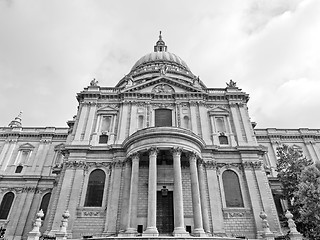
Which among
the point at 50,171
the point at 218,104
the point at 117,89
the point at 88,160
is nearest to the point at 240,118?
the point at 218,104

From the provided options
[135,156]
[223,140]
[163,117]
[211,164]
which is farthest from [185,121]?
[135,156]

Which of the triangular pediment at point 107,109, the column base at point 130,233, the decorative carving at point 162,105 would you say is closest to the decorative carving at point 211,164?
the decorative carving at point 162,105

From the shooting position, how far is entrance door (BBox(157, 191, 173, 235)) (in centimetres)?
2072

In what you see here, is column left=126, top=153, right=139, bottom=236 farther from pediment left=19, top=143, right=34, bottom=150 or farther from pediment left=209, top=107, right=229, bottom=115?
pediment left=19, top=143, right=34, bottom=150

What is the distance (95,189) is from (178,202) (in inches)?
340

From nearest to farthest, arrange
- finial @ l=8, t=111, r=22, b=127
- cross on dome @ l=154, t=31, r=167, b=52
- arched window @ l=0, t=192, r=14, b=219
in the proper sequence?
arched window @ l=0, t=192, r=14, b=219 < finial @ l=8, t=111, r=22, b=127 < cross on dome @ l=154, t=31, r=167, b=52

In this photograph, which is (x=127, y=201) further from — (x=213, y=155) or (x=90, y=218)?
(x=213, y=155)

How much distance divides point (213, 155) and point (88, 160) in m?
12.8

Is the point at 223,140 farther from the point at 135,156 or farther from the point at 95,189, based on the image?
the point at 95,189

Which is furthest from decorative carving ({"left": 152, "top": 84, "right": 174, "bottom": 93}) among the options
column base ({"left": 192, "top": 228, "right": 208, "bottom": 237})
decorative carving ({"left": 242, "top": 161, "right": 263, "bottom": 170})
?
column base ({"left": 192, "top": 228, "right": 208, "bottom": 237})

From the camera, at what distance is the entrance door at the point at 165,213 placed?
2072 cm

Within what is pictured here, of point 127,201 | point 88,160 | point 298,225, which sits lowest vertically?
point 298,225

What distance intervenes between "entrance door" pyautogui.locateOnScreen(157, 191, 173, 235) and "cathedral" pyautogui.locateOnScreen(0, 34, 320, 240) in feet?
0.28

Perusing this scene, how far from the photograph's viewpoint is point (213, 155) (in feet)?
82.3
